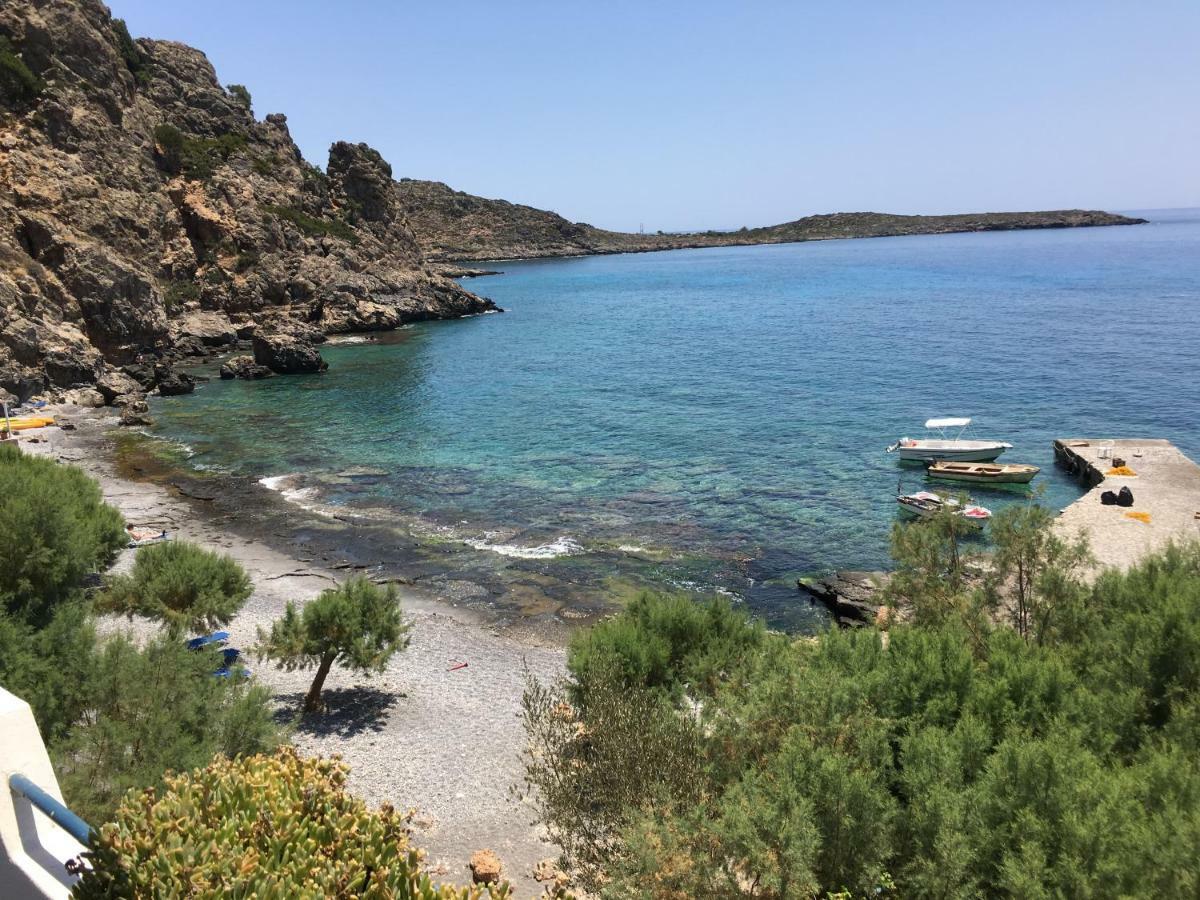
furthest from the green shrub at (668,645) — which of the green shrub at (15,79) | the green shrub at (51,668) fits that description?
the green shrub at (15,79)

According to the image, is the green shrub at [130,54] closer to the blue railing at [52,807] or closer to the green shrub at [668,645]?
the green shrub at [668,645]

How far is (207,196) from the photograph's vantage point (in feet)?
219

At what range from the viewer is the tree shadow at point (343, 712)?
1333 centimetres

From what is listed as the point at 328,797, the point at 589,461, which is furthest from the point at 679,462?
the point at 328,797

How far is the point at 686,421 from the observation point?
40.0m

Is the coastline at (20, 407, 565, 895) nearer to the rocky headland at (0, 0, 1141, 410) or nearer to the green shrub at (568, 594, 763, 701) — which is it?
the green shrub at (568, 594, 763, 701)

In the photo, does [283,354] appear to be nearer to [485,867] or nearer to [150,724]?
[150,724]

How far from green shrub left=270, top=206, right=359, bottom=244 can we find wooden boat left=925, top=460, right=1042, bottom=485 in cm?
6310

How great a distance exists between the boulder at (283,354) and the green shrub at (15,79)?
2100cm

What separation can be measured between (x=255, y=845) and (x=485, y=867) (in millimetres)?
5450

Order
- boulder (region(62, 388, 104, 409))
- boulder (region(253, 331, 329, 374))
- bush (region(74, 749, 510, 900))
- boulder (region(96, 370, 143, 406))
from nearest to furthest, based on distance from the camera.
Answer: bush (region(74, 749, 510, 900))
boulder (region(62, 388, 104, 409))
boulder (region(96, 370, 143, 406))
boulder (region(253, 331, 329, 374))

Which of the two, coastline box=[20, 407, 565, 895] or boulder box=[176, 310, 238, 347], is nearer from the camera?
coastline box=[20, 407, 565, 895]

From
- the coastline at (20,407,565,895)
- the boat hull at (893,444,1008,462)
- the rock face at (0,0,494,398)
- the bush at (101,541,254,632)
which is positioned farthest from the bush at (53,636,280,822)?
the rock face at (0,0,494,398)

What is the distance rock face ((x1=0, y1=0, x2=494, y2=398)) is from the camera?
46.1m
